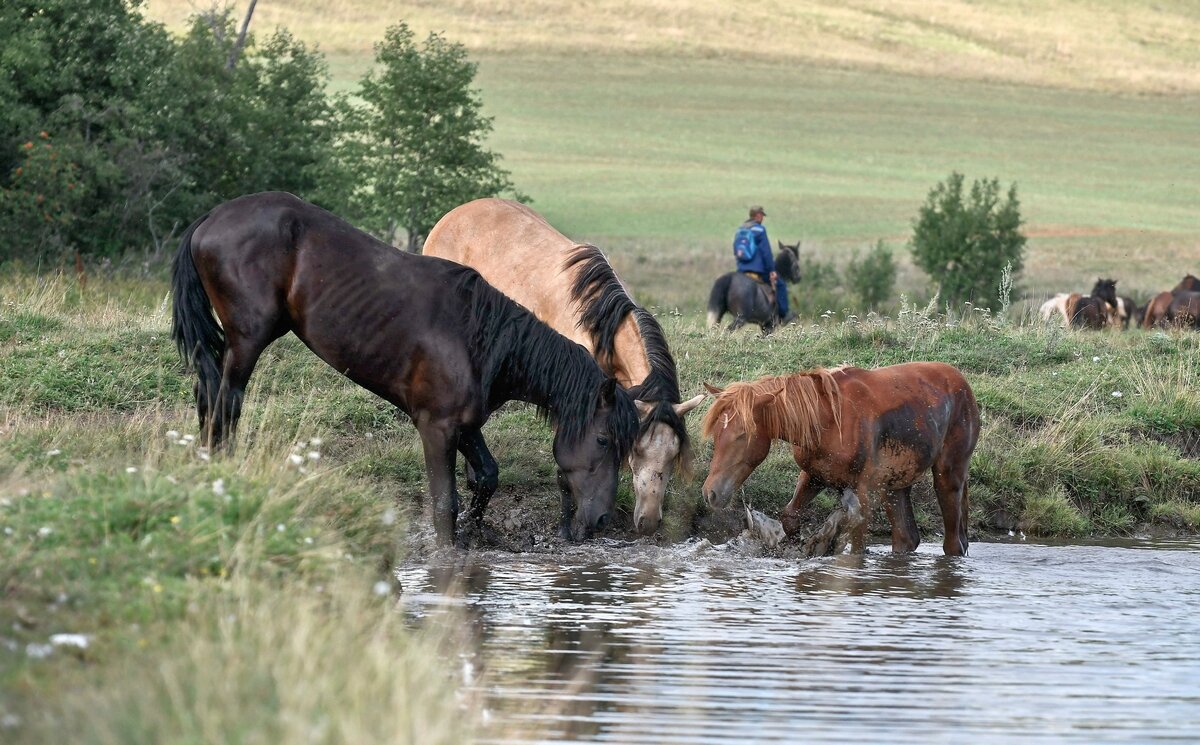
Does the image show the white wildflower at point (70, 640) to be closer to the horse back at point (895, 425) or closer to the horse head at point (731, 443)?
the horse head at point (731, 443)

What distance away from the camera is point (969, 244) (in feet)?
118

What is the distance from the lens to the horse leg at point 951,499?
30.4ft

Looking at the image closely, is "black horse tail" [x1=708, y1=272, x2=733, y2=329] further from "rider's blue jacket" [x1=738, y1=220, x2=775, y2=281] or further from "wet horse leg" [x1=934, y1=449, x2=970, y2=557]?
"wet horse leg" [x1=934, y1=449, x2=970, y2=557]

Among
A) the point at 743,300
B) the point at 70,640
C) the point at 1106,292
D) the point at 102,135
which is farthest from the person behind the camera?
the point at 1106,292

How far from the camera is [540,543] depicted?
9352 millimetres

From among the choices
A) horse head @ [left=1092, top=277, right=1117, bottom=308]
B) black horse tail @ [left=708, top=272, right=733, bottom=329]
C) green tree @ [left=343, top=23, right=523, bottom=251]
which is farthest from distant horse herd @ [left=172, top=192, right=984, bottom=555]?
green tree @ [left=343, top=23, right=523, bottom=251]

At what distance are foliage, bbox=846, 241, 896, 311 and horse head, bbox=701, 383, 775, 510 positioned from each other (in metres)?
27.5

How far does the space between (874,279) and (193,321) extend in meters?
29.1

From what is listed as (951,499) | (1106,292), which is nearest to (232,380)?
A: (951,499)

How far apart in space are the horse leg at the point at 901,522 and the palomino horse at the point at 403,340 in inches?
71.9

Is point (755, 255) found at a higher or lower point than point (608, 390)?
lower

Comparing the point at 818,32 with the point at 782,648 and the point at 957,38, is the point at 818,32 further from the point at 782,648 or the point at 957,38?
the point at 782,648

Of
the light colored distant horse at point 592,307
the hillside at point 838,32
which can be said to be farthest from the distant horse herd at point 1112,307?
the hillside at point 838,32

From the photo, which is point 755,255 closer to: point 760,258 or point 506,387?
point 760,258
